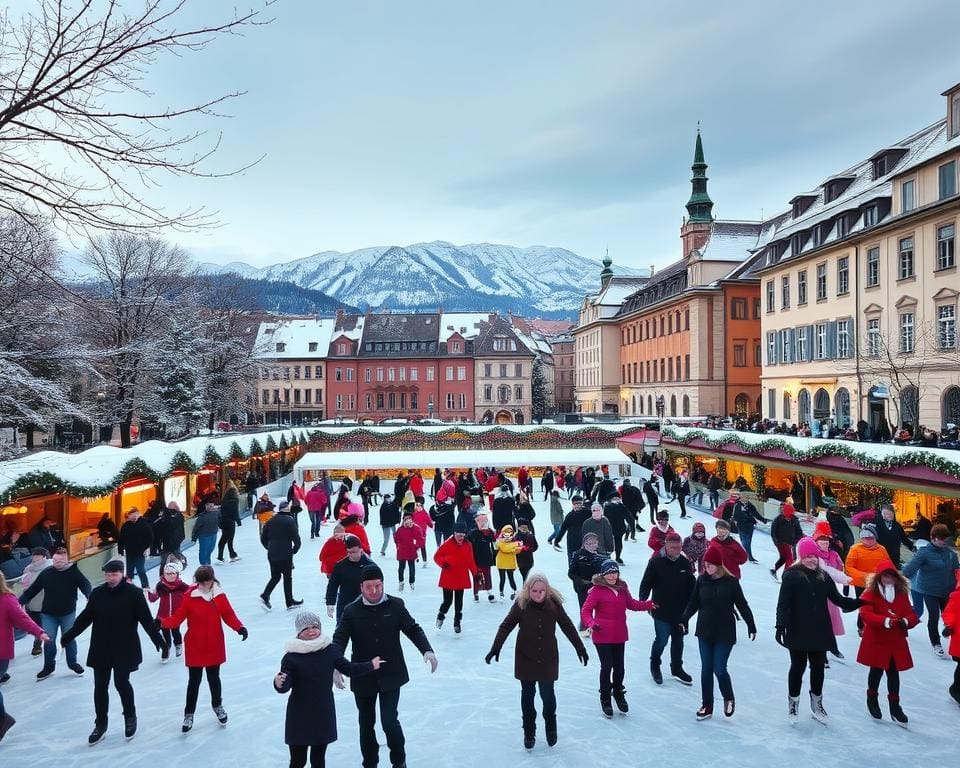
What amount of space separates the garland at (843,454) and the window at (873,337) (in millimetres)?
7578

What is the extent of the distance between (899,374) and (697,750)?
2559 centimetres

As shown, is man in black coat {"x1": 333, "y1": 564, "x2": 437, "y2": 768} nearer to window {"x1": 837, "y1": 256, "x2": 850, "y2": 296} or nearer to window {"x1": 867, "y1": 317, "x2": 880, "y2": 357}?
window {"x1": 867, "y1": 317, "x2": 880, "y2": 357}

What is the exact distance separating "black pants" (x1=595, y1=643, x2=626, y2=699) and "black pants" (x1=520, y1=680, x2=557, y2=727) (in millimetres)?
789

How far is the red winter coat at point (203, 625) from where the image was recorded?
20.6 ft

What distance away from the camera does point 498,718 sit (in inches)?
272

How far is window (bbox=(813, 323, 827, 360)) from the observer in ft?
106

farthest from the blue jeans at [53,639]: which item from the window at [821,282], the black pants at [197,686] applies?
the window at [821,282]

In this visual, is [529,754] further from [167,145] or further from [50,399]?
[50,399]

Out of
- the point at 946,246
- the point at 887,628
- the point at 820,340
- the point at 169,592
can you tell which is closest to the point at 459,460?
the point at 820,340

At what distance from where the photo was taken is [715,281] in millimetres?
47625

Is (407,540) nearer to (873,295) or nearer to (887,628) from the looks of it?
(887,628)

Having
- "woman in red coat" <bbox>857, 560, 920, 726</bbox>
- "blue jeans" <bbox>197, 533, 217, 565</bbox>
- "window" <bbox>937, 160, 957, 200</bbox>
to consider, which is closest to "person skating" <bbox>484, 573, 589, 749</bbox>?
"woman in red coat" <bbox>857, 560, 920, 726</bbox>

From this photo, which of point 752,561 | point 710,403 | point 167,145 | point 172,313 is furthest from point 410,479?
point 710,403

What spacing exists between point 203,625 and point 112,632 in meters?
0.79
